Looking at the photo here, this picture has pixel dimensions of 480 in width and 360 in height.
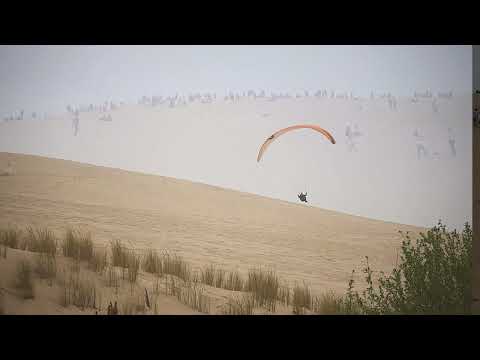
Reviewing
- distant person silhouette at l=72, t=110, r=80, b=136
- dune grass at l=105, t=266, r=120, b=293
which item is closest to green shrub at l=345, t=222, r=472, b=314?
dune grass at l=105, t=266, r=120, b=293

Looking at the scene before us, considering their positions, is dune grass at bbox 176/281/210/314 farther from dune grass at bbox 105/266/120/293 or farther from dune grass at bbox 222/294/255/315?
dune grass at bbox 105/266/120/293

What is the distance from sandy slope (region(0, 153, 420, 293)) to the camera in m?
7.66

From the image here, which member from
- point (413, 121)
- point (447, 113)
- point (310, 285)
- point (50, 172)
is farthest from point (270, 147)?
point (310, 285)

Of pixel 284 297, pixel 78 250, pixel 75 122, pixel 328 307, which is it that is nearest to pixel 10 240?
pixel 78 250

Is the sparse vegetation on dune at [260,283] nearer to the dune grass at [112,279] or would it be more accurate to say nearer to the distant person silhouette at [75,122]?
the dune grass at [112,279]

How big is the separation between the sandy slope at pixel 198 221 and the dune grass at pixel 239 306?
2075 mm

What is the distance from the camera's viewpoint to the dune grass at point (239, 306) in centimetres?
394

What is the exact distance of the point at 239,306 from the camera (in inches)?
157

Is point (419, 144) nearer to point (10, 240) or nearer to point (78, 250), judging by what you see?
point (78, 250)

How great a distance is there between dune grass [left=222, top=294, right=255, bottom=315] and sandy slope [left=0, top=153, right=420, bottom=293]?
2.08 m

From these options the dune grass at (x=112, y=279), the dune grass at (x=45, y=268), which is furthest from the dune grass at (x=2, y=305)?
the dune grass at (x=112, y=279)

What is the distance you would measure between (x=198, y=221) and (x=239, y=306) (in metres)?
6.34
